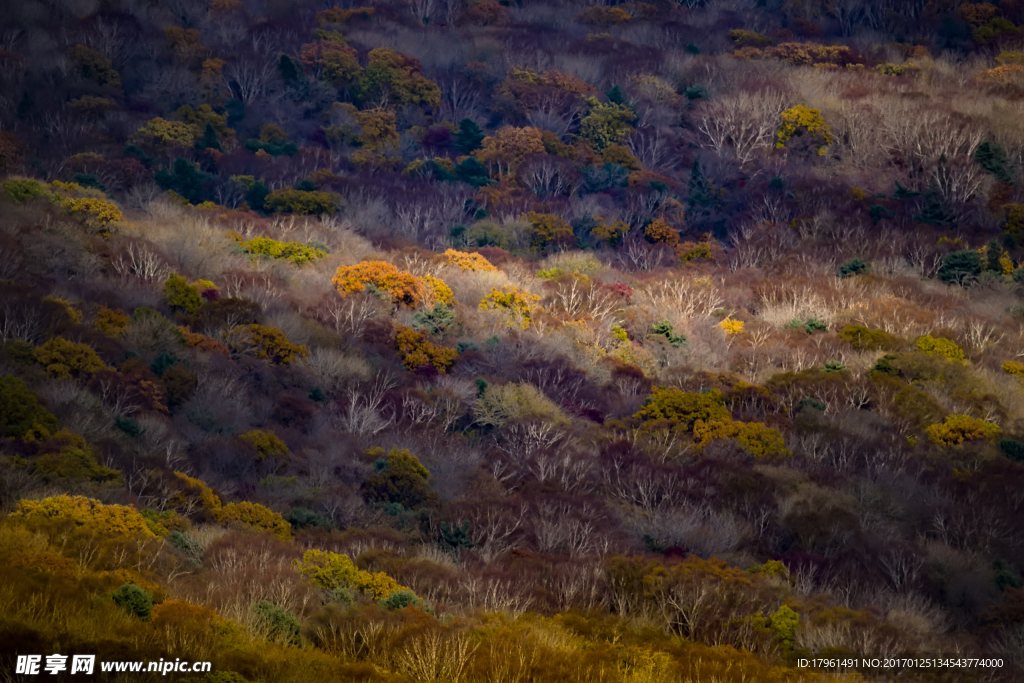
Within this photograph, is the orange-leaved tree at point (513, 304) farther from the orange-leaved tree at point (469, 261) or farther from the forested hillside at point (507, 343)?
the orange-leaved tree at point (469, 261)

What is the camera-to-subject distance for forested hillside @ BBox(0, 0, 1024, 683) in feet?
48.2

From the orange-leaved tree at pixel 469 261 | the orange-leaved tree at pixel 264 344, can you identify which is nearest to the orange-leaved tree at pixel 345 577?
the orange-leaved tree at pixel 264 344

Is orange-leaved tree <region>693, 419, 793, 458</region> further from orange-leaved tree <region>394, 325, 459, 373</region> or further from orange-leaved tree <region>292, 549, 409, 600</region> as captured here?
orange-leaved tree <region>292, 549, 409, 600</region>

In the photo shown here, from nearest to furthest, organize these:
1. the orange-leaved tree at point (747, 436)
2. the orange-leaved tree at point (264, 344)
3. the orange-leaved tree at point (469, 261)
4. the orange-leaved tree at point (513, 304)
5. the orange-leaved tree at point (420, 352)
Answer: the orange-leaved tree at point (747, 436), the orange-leaved tree at point (264, 344), the orange-leaved tree at point (420, 352), the orange-leaved tree at point (513, 304), the orange-leaved tree at point (469, 261)

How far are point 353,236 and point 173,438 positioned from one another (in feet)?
82.8

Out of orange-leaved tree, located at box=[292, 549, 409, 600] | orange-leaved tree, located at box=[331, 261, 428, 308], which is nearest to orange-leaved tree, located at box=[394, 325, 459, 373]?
orange-leaved tree, located at box=[331, 261, 428, 308]

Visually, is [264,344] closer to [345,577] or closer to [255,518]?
[255,518]

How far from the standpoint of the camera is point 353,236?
4681 cm

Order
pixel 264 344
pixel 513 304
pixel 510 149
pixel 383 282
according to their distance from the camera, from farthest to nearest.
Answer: pixel 510 149 < pixel 513 304 < pixel 383 282 < pixel 264 344

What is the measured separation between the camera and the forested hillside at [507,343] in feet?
48.2

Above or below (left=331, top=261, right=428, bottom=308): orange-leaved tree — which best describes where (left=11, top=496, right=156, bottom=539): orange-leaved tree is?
above

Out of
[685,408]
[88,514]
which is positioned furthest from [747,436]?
[88,514]

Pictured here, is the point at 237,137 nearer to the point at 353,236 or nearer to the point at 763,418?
the point at 353,236

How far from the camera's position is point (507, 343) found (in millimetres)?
34250
